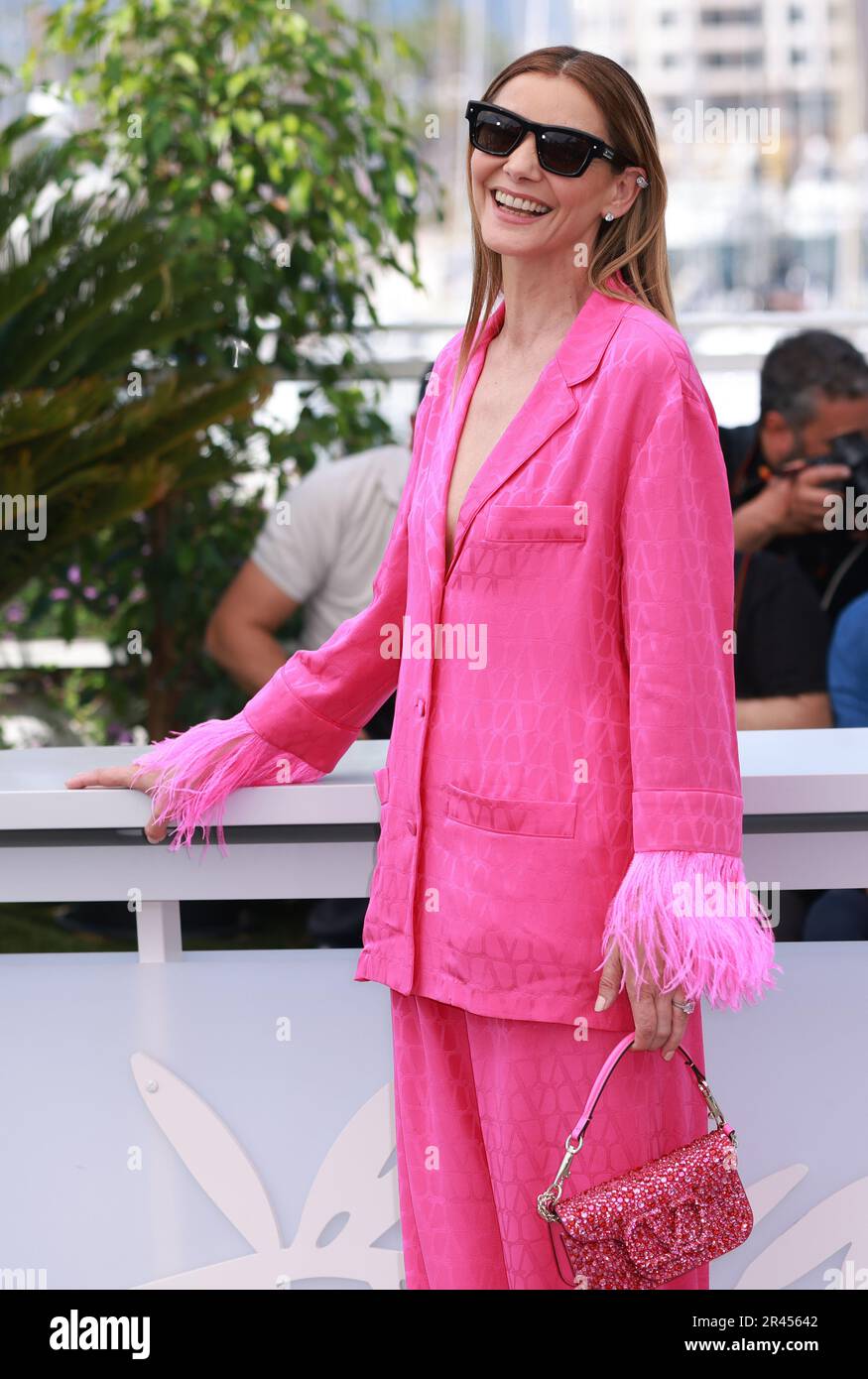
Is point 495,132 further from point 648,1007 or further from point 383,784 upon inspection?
point 648,1007

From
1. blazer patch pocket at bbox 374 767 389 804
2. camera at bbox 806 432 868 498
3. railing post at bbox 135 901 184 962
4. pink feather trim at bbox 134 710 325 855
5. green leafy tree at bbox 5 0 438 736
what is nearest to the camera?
blazer patch pocket at bbox 374 767 389 804

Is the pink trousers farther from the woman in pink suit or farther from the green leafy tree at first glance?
the green leafy tree

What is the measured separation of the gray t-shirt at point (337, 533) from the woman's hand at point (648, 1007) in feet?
6.38

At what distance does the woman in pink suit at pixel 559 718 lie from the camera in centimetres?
135

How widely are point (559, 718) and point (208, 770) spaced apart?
482mm

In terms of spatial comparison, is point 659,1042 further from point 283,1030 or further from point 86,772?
point 86,772

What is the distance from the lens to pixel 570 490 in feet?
4.56

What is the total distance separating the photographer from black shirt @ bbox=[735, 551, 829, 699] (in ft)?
0.67

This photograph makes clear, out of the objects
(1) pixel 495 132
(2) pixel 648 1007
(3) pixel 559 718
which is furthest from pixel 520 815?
(1) pixel 495 132

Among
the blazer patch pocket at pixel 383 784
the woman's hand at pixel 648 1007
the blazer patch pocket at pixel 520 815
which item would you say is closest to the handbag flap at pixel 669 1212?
the woman's hand at pixel 648 1007

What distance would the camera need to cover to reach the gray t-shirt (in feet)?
10.7

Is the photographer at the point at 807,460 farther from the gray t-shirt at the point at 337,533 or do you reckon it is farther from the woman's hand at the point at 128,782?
the woman's hand at the point at 128,782

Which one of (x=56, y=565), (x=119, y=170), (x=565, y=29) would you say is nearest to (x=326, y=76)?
(x=119, y=170)

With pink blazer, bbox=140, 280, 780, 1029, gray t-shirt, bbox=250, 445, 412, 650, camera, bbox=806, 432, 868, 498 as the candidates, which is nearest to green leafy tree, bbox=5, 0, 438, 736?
gray t-shirt, bbox=250, 445, 412, 650
